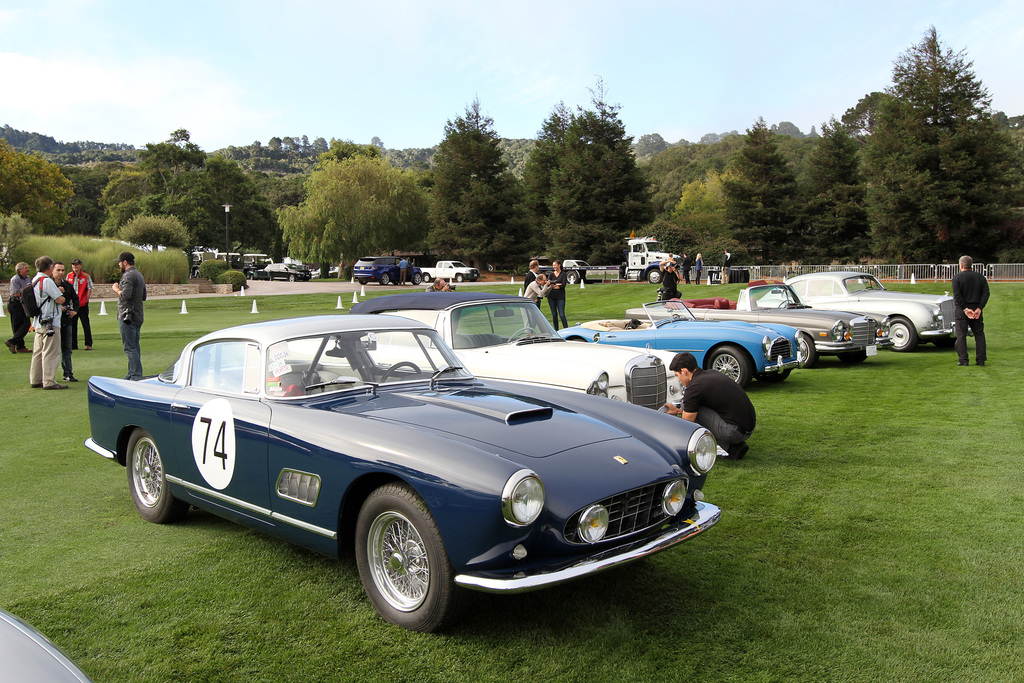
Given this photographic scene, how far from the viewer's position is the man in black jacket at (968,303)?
42.0 ft

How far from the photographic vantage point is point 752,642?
3.52 meters

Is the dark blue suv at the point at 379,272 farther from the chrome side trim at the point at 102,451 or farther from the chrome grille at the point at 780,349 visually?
the chrome side trim at the point at 102,451

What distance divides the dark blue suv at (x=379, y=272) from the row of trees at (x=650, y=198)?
10888mm

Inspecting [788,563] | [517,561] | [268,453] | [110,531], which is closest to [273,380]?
[268,453]

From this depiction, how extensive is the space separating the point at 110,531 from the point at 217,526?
70 centimetres

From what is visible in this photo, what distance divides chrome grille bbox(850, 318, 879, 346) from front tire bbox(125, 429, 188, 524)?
38.4 ft

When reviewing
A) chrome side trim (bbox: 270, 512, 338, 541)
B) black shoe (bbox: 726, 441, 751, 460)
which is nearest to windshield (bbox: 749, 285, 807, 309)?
black shoe (bbox: 726, 441, 751, 460)

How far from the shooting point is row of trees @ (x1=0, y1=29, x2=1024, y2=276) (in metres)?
43.8

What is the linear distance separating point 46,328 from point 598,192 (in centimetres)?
4692

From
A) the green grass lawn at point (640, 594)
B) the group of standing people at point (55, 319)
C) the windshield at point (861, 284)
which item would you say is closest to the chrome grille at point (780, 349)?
the green grass lawn at point (640, 594)

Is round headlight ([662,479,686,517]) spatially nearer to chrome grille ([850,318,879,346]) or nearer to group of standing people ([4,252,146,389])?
→ group of standing people ([4,252,146,389])

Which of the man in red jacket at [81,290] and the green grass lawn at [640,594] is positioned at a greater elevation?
the man in red jacket at [81,290]

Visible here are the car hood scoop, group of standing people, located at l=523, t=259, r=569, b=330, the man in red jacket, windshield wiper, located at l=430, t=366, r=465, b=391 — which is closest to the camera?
the car hood scoop

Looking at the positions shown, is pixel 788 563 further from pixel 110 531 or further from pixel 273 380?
pixel 110 531
